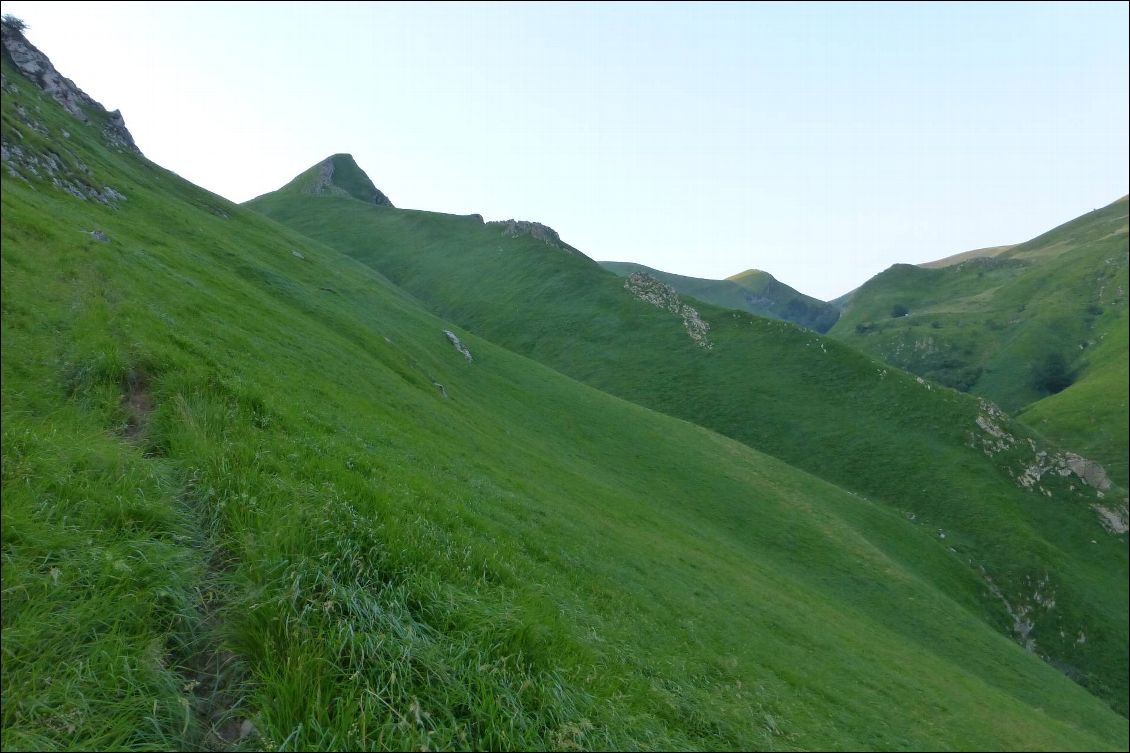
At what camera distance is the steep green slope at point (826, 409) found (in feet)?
201

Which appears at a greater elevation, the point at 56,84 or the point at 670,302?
the point at 670,302

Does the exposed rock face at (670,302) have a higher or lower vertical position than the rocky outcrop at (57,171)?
higher

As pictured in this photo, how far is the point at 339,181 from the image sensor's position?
170 m

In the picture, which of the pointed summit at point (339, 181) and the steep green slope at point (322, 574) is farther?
the pointed summit at point (339, 181)

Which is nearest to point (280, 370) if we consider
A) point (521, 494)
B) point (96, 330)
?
point (96, 330)

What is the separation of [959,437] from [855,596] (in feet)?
166

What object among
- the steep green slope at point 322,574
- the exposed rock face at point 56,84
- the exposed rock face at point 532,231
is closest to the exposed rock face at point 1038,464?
the steep green slope at point 322,574

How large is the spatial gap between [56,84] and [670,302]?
305ft

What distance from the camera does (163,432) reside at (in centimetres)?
1202

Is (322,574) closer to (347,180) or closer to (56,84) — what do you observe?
(56,84)

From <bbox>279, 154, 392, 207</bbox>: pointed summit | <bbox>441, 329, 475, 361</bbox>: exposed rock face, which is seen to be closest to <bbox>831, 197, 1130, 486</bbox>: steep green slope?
<bbox>441, 329, 475, 361</bbox>: exposed rock face

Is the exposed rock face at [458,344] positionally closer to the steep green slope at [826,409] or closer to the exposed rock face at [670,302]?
the steep green slope at [826,409]

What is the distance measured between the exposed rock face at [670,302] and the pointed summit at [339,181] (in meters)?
88.5

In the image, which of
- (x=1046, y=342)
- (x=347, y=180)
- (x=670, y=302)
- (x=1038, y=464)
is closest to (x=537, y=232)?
(x=670, y=302)
